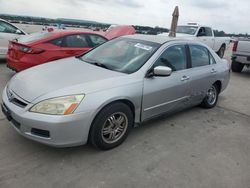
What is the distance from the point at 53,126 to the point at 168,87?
1.92 m

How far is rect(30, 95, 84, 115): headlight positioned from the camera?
9.38ft

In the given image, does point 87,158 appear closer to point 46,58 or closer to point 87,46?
point 46,58

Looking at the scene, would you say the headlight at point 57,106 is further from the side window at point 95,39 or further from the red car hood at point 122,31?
the red car hood at point 122,31

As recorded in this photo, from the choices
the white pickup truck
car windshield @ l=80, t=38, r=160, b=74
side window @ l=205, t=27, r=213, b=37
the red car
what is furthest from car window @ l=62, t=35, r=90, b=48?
side window @ l=205, t=27, r=213, b=37

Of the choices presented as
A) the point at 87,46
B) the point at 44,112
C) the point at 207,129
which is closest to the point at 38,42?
the point at 87,46

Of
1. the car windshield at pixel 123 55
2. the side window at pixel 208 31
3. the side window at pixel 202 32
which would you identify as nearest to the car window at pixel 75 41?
the car windshield at pixel 123 55

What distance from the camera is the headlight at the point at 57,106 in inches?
113

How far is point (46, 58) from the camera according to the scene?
604 cm

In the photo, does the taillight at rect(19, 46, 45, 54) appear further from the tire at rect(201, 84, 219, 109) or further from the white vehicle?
the tire at rect(201, 84, 219, 109)

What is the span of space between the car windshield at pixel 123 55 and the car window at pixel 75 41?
2263 mm

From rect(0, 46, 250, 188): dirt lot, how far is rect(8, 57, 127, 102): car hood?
0.74 metres

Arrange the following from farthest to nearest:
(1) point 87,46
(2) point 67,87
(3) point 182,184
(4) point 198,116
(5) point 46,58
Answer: (1) point 87,46 < (5) point 46,58 < (4) point 198,116 < (2) point 67,87 < (3) point 182,184

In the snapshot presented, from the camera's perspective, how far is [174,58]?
421 cm

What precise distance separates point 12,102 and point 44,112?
0.57 metres
